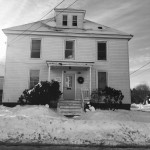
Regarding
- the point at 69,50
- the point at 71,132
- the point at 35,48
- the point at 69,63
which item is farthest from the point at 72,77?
the point at 71,132

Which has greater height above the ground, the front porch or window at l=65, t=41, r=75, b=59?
window at l=65, t=41, r=75, b=59

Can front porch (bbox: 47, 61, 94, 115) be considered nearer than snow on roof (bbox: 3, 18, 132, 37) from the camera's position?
Yes

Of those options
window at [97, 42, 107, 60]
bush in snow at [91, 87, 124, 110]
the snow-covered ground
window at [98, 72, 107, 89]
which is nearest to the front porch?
window at [98, 72, 107, 89]

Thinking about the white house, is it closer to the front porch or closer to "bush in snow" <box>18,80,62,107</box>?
the front porch

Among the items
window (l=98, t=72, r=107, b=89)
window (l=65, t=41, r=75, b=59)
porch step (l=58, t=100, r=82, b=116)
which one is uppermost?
window (l=65, t=41, r=75, b=59)

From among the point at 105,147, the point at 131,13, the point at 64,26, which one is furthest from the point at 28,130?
the point at 64,26

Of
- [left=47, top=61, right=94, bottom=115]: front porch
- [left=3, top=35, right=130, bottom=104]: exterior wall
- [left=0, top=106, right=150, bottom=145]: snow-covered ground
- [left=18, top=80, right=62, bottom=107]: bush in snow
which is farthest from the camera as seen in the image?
[left=3, top=35, right=130, bottom=104]: exterior wall

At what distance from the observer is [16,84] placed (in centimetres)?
1530

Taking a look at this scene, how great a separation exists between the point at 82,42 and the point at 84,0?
6.79 metres

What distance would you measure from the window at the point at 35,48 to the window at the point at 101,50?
5.19 metres

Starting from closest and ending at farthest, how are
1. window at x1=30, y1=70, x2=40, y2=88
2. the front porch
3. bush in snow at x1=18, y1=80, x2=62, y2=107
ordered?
1. bush in snow at x1=18, y1=80, x2=62, y2=107
2. the front porch
3. window at x1=30, y1=70, x2=40, y2=88

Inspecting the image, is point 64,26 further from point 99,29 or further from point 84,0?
point 84,0

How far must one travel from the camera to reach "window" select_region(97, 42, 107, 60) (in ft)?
53.9

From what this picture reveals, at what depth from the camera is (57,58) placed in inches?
627
